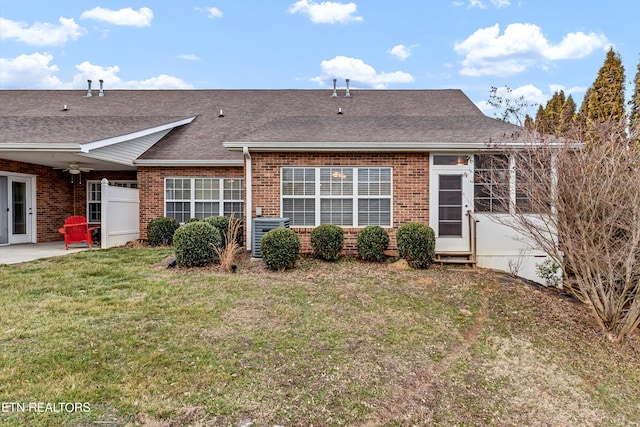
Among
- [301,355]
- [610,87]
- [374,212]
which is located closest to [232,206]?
[374,212]

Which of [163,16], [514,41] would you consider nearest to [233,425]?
[163,16]

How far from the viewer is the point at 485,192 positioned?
848 cm

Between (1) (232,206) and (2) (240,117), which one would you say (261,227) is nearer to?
(1) (232,206)

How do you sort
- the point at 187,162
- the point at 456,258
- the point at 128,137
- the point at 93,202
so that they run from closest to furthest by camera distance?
1. the point at 456,258
2. the point at 128,137
3. the point at 187,162
4. the point at 93,202

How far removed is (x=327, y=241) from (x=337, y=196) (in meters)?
1.37

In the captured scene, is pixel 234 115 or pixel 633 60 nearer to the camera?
pixel 633 60

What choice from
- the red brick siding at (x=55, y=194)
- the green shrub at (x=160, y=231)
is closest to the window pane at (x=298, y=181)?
the green shrub at (x=160, y=231)

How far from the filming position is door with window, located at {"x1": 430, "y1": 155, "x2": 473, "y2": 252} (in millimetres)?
8617

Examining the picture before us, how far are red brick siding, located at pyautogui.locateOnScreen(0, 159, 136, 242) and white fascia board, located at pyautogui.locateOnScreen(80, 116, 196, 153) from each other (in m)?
2.01

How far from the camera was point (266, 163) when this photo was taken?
8.76m

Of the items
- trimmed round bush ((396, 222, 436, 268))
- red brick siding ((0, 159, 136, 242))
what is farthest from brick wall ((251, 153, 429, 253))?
red brick siding ((0, 159, 136, 242))

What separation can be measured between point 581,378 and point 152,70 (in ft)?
75.4

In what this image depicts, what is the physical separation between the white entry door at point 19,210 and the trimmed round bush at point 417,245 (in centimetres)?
1176

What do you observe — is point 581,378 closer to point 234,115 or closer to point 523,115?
point 523,115
